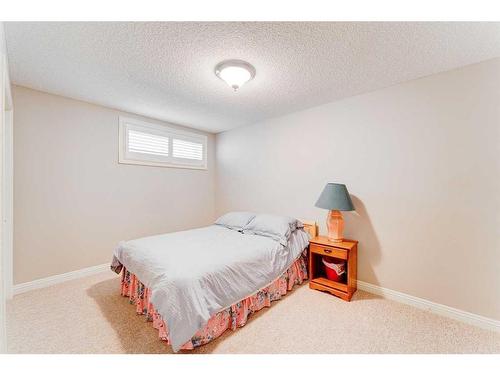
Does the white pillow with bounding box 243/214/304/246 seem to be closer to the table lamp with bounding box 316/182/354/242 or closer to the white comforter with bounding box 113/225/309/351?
the white comforter with bounding box 113/225/309/351

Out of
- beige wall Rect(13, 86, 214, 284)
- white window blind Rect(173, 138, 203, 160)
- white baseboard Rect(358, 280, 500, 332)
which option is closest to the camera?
white baseboard Rect(358, 280, 500, 332)

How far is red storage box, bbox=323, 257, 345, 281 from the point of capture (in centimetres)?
240

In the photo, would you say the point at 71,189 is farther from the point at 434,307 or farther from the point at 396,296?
the point at 434,307

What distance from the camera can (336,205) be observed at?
2.33 m

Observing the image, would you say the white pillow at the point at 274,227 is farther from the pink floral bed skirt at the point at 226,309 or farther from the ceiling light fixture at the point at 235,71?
the ceiling light fixture at the point at 235,71

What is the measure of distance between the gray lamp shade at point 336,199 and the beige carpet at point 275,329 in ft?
3.21

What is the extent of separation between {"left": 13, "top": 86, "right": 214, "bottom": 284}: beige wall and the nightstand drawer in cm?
243

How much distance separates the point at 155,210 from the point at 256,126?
7.05 ft

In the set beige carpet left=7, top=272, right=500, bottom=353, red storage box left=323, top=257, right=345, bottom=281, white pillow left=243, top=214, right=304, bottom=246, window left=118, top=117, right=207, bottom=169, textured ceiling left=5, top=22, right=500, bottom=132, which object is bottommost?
beige carpet left=7, top=272, right=500, bottom=353

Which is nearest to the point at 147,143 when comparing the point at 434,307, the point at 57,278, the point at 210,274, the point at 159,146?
the point at 159,146

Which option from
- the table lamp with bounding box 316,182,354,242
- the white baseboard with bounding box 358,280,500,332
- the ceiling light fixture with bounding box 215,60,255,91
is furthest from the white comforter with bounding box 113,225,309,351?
the ceiling light fixture with bounding box 215,60,255,91

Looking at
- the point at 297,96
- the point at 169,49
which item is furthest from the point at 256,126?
the point at 169,49

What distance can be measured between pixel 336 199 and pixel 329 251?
0.59m

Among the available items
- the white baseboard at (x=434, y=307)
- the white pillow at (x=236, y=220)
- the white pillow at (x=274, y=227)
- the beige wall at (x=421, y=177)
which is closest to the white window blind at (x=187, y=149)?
the white pillow at (x=236, y=220)
